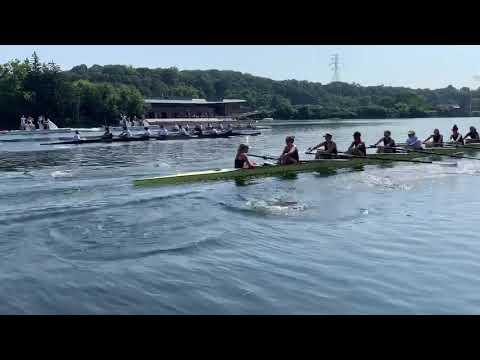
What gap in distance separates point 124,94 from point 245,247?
295ft

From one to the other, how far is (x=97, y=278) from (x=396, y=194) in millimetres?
12512

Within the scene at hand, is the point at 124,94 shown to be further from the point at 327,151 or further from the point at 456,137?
the point at 327,151

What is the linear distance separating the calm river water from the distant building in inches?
3198

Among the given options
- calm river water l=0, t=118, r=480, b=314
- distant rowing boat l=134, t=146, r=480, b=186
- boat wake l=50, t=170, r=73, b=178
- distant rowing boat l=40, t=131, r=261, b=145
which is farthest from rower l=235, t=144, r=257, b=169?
distant rowing boat l=40, t=131, r=261, b=145

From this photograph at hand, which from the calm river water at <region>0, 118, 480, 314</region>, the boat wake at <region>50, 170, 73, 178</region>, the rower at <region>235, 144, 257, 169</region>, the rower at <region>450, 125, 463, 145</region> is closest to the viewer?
the calm river water at <region>0, 118, 480, 314</region>

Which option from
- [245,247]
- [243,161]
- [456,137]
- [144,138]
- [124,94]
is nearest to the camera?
[245,247]

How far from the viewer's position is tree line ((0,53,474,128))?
86.9 m

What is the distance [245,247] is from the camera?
1223cm

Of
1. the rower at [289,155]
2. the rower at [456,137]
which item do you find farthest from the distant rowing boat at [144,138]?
the rower at [456,137]

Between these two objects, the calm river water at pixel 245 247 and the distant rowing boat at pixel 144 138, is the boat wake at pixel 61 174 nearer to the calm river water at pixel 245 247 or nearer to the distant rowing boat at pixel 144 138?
the calm river water at pixel 245 247

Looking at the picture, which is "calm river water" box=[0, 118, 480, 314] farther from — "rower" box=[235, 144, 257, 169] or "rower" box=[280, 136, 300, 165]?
"rower" box=[235, 144, 257, 169]

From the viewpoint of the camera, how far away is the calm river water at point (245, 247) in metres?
8.84

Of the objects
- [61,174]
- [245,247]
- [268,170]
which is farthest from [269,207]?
[61,174]

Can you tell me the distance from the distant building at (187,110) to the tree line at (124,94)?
334 centimetres
